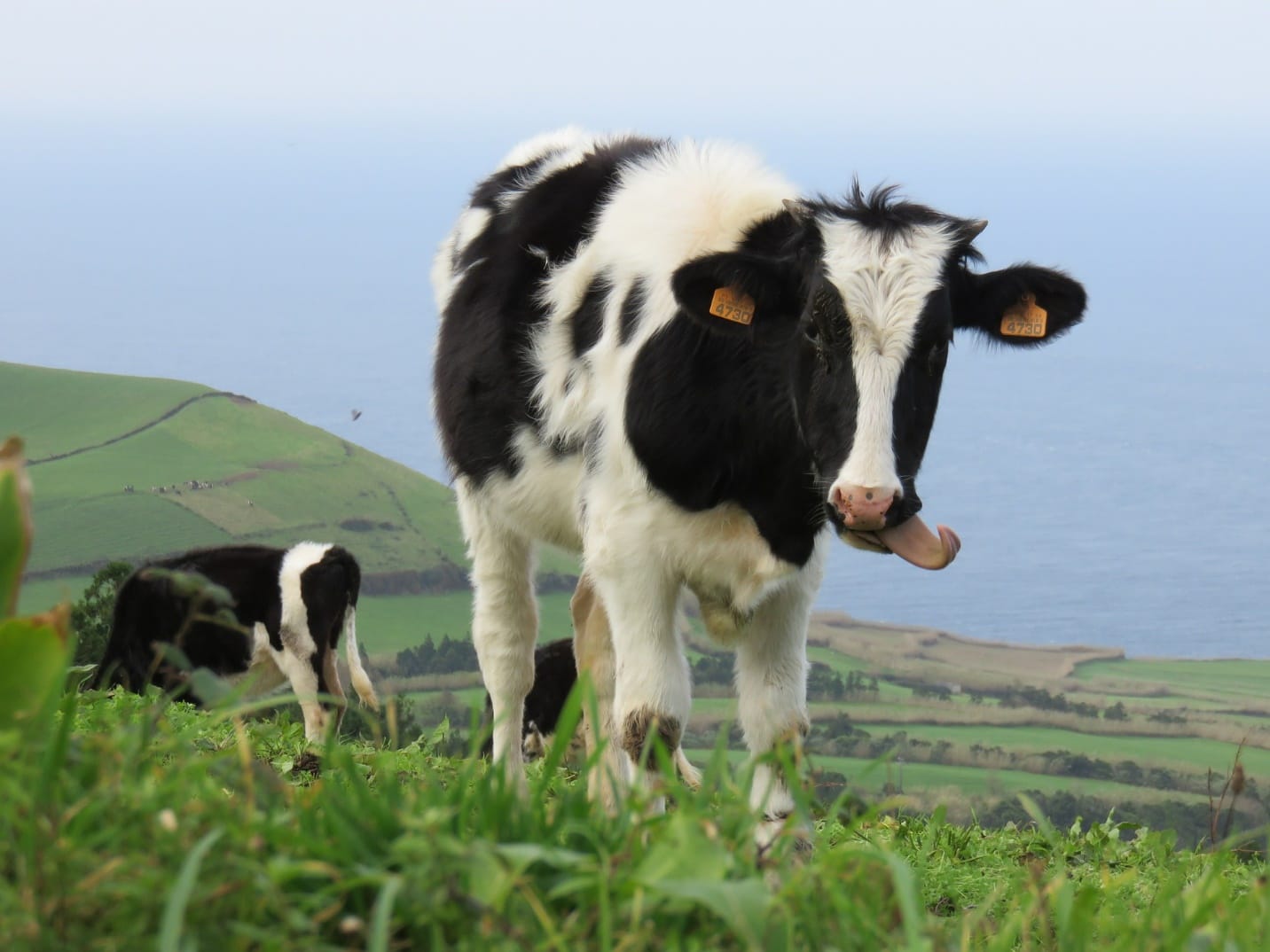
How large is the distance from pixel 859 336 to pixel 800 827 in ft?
8.69

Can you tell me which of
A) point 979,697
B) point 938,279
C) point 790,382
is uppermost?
point 938,279

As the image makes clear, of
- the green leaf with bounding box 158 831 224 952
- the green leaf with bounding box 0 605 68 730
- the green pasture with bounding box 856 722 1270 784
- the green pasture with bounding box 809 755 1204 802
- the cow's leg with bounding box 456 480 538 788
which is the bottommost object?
the green pasture with bounding box 856 722 1270 784

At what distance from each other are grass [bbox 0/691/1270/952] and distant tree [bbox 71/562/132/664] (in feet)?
32.2

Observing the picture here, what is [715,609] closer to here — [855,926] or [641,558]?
[641,558]

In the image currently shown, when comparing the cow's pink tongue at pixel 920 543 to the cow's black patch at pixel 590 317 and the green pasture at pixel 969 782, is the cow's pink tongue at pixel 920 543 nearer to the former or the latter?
the green pasture at pixel 969 782

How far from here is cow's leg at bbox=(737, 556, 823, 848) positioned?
6.46 m

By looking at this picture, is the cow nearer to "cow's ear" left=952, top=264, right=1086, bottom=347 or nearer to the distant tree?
the distant tree

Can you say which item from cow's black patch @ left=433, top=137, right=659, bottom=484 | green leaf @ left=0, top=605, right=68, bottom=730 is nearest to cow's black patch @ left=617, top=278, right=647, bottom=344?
cow's black patch @ left=433, top=137, right=659, bottom=484

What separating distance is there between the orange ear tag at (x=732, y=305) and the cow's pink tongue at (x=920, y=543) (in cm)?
106

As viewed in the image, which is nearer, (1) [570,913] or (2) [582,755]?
(1) [570,913]

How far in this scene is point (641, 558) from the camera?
6.21 m

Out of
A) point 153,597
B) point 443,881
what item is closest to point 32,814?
point 443,881

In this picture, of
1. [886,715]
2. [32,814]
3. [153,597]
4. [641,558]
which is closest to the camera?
[32,814]

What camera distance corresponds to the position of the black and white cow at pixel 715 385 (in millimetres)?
5551
